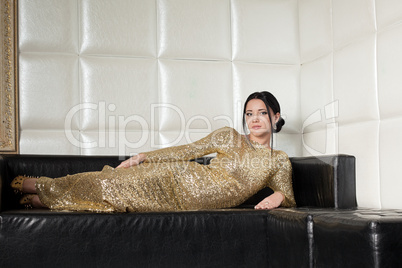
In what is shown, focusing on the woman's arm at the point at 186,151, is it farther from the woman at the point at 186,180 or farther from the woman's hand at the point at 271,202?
the woman's hand at the point at 271,202

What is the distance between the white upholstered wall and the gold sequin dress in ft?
1.58

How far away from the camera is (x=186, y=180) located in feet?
8.99

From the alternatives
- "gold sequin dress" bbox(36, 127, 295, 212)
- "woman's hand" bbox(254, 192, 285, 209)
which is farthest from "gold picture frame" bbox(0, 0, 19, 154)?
"woman's hand" bbox(254, 192, 285, 209)

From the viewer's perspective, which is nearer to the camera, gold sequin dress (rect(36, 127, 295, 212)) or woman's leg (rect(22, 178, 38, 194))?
gold sequin dress (rect(36, 127, 295, 212))

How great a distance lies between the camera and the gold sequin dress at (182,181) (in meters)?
2.54

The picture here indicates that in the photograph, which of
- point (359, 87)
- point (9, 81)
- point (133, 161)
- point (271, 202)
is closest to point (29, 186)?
point (133, 161)

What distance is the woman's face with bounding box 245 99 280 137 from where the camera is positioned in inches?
117

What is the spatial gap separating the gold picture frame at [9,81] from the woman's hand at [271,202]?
64.8 inches

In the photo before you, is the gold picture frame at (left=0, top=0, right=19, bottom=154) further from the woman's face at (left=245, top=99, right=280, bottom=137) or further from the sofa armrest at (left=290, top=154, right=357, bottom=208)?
the sofa armrest at (left=290, top=154, right=357, bottom=208)

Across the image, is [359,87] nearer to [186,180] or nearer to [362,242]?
[186,180]

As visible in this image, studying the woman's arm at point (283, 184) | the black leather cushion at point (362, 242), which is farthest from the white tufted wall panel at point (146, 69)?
the black leather cushion at point (362, 242)

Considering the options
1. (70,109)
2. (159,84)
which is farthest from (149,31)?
(70,109)

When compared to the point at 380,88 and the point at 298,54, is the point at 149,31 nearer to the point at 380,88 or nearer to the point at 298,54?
the point at 298,54

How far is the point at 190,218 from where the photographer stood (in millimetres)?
2182
